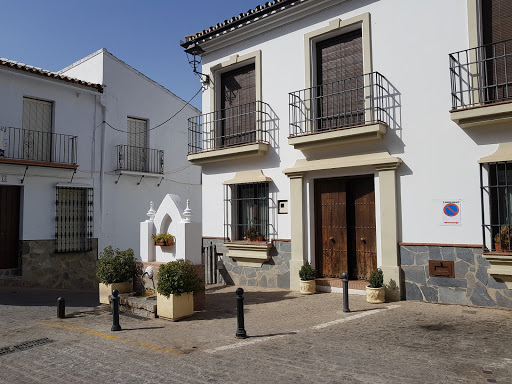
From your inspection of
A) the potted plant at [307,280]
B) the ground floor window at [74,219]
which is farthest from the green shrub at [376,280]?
the ground floor window at [74,219]

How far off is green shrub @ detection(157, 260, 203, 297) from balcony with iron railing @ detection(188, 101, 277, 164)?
14.1 ft

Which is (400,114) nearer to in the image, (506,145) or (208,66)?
(506,145)

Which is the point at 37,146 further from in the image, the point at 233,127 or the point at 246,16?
the point at 246,16

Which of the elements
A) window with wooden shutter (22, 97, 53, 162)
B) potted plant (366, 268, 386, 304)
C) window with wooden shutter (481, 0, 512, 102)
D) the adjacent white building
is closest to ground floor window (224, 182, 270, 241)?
potted plant (366, 268, 386, 304)

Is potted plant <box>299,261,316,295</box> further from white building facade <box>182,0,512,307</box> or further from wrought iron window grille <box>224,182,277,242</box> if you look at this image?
wrought iron window grille <box>224,182,277,242</box>

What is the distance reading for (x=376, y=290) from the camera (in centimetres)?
862

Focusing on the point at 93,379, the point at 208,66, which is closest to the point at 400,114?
the point at 208,66

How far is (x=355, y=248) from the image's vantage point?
10039 mm

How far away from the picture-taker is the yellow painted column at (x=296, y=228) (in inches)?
414

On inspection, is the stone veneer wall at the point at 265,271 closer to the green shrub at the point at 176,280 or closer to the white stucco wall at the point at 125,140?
the green shrub at the point at 176,280

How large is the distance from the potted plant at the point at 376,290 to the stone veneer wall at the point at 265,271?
8.49ft

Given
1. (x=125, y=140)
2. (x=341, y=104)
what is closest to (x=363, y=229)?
(x=341, y=104)

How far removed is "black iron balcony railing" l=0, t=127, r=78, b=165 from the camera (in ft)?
45.4

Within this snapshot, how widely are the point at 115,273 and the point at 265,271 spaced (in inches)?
154
